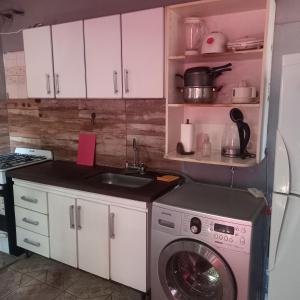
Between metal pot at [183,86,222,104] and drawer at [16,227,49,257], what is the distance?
1.67 metres

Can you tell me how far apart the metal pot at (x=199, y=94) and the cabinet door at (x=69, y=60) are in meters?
0.97

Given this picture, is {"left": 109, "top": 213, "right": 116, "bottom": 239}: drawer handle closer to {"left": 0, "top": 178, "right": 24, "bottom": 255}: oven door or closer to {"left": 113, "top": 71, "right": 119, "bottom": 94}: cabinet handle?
{"left": 113, "top": 71, "right": 119, "bottom": 94}: cabinet handle

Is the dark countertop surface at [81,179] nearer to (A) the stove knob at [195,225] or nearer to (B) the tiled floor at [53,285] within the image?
(A) the stove knob at [195,225]

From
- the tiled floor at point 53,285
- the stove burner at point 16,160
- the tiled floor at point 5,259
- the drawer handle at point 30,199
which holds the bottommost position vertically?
the tiled floor at point 53,285

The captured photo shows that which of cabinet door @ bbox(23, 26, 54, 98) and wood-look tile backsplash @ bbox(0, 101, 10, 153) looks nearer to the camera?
cabinet door @ bbox(23, 26, 54, 98)

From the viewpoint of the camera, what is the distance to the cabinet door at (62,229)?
2305 millimetres

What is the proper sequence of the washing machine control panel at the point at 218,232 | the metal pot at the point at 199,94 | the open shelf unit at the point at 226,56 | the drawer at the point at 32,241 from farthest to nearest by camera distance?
1. the drawer at the point at 32,241
2. the metal pot at the point at 199,94
3. the open shelf unit at the point at 226,56
4. the washing machine control panel at the point at 218,232

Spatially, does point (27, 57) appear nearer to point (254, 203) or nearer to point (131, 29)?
point (131, 29)

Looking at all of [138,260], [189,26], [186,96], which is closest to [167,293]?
[138,260]

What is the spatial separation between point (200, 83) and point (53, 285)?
6.29 feet

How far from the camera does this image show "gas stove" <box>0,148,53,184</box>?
2624 millimetres

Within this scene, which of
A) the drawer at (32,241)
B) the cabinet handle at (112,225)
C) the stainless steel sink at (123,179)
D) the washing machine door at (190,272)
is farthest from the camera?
the drawer at (32,241)

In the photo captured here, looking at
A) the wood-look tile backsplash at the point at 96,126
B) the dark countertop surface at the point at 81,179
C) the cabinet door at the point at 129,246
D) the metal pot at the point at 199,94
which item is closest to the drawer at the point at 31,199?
the dark countertop surface at the point at 81,179

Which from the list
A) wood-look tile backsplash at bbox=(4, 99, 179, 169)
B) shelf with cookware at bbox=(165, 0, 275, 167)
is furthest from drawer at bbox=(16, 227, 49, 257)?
shelf with cookware at bbox=(165, 0, 275, 167)
